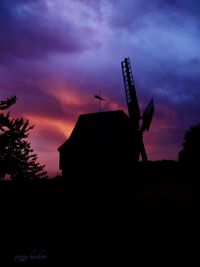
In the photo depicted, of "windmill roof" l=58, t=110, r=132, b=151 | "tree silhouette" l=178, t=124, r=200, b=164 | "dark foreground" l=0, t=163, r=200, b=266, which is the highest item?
"tree silhouette" l=178, t=124, r=200, b=164

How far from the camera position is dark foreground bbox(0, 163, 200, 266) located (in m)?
12.2

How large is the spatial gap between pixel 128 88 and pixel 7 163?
12.1 meters

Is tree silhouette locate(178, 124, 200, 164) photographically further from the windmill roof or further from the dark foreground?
the dark foreground

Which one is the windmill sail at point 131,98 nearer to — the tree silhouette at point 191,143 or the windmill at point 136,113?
the windmill at point 136,113

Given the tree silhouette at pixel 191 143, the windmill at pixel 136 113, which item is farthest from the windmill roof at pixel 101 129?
the tree silhouette at pixel 191 143

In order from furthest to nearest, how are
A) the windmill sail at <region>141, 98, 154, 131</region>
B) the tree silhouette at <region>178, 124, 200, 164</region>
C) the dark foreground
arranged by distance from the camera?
the tree silhouette at <region>178, 124, 200, 164</region> < the windmill sail at <region>141, 98, 154, 131</region> < the dark foreground

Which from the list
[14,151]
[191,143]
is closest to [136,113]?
[14,151]

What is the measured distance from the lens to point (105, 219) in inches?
746

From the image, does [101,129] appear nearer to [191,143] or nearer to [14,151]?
[14,151]

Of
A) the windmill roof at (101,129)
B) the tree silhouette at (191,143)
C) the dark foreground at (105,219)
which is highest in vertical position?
the tree silhouette at (191,143)

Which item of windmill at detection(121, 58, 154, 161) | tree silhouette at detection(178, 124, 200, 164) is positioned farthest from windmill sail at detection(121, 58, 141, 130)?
tree silhouette at detection(178, 124, 200, 164)

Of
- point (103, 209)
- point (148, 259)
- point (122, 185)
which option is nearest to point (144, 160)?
point (122, 185)

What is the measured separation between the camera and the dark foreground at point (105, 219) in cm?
1223

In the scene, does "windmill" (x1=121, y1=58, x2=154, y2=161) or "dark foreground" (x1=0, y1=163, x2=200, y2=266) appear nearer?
"dark foreground" (x1=0, y1=163, x2=200, y2=266)
